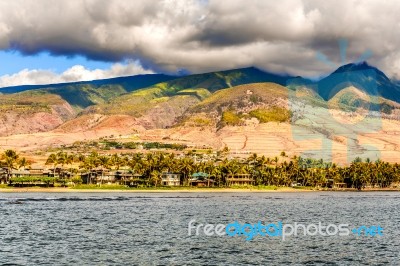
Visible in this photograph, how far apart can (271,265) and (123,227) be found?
4532 centimetres

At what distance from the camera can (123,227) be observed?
A: 100438 mm

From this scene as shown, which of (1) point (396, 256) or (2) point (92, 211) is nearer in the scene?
(1) point (396, 256)

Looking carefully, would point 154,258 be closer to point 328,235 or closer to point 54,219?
point 328,235

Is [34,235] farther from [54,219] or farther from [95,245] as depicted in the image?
[54,219]

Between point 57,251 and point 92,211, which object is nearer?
point 57,251

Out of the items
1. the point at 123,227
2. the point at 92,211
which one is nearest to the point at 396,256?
the point at 123,227

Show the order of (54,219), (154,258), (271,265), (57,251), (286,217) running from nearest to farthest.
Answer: (271,265) < (154,258) < (57,251) < (54,219) < (286,217)

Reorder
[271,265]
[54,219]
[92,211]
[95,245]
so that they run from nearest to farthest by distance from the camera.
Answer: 1. [271,265]
2. [95,245]
3. [54,219]
4. [92,211]

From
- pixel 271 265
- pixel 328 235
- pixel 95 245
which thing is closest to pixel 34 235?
pixel 95 245

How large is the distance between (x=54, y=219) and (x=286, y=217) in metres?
53.0

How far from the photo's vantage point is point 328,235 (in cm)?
8900

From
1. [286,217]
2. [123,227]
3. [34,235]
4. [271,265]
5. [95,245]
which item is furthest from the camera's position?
[286,217]

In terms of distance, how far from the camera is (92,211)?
135 metres

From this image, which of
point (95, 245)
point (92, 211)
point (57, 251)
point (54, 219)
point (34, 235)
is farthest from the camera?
point (92, 211)
